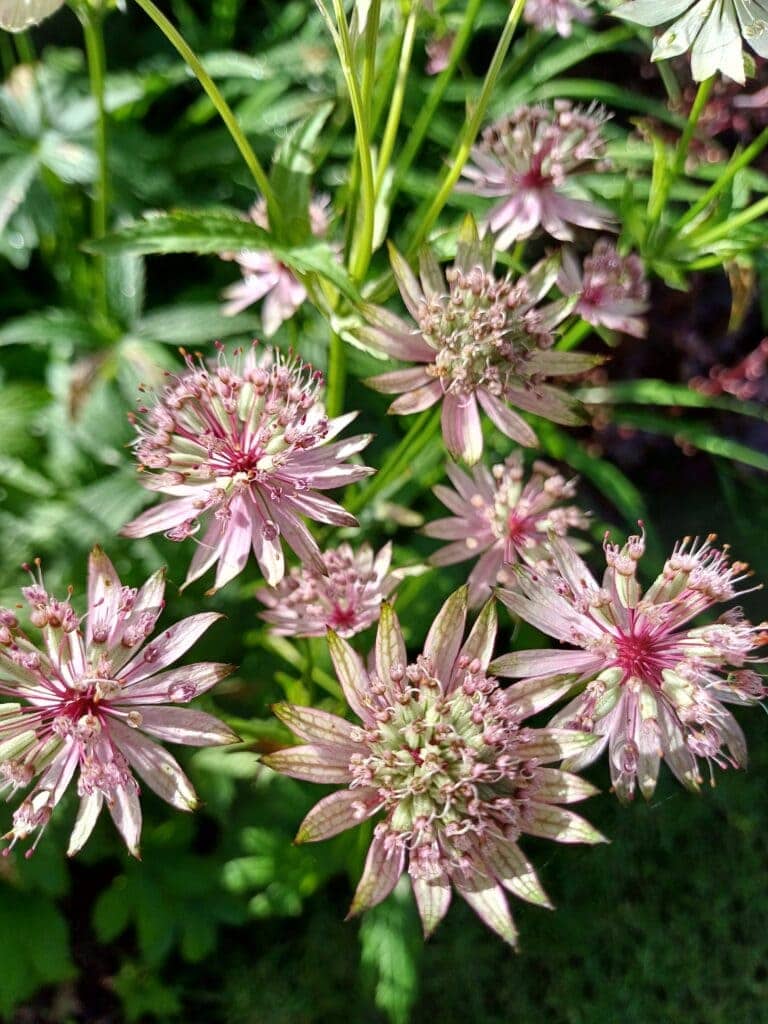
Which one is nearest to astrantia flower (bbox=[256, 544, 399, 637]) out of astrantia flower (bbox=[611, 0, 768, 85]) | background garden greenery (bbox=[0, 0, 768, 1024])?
background garden greenery (bbox=[0, 0, 768, 1024])

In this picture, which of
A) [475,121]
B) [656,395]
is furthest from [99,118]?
[656,395]

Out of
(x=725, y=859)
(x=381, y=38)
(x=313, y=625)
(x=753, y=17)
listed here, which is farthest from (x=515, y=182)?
(x=725, y=859)

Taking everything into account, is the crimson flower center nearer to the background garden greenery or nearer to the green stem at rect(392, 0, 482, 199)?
Result: the background garden greenery

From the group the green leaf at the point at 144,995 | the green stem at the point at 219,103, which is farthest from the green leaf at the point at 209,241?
the green leaf at the point at 144,995

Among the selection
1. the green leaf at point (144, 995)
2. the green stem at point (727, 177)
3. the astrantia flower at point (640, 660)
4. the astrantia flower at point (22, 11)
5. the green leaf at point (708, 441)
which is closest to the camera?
the astrantia flower at point (22, 11)

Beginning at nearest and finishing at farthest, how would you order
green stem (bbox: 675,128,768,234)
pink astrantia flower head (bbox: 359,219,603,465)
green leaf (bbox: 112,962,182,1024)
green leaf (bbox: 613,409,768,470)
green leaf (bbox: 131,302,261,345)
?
pink astrantia flower head (bbox: 359,219,603,465) < green stem (bbox: 675,128,768,234) < green leaf (bbox: 613,409,768,470) < green leaf (bbox: 131,302,261,345) < green leaf (bbox: 112,962,182,1024)

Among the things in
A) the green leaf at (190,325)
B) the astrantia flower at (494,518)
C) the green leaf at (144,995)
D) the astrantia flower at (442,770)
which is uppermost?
the green leaf at (190,325)

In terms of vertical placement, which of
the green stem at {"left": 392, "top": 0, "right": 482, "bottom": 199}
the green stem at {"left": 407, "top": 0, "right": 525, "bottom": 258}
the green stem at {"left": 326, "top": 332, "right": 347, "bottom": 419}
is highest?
the green stem at {"left": 392, "top": 0, "right": 482, "bottom": 199}

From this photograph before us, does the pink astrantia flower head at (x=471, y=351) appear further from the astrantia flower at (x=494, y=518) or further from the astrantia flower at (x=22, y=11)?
the astrantia flower at (x=22, y=11)
